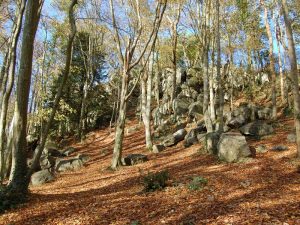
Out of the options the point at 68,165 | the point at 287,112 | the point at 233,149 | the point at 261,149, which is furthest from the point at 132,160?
the point at 287,112

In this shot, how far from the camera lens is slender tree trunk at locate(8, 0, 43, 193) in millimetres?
6961

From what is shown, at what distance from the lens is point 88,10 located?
928 inches

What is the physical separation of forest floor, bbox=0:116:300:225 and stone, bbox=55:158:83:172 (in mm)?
5392

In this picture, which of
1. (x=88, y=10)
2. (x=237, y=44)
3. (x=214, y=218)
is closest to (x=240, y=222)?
(x=214, y=218)

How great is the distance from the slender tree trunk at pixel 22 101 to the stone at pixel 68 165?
8.77m

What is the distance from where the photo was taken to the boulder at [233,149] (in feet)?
34.6

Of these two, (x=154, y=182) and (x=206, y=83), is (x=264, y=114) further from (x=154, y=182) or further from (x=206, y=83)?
(x=154, y=182)

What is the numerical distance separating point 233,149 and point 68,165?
9427 mm

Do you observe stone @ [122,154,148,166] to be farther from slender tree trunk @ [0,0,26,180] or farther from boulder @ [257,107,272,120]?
boulder @ [257,107,272,120]

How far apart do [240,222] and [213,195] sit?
5.92ft

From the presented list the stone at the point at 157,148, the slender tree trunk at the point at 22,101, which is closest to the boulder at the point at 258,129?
the stone at the point at 157,148

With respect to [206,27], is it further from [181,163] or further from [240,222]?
[240,222]

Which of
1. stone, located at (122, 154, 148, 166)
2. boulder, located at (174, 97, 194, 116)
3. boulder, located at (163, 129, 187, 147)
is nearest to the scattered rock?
stone, located at (122, 154, 148, 166)

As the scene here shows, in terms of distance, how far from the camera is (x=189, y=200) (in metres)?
6.94
